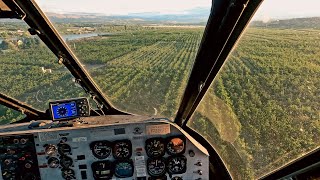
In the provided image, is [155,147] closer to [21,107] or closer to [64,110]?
[64,110]

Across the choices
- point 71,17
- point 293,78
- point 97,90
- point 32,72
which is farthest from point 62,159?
point 293,78

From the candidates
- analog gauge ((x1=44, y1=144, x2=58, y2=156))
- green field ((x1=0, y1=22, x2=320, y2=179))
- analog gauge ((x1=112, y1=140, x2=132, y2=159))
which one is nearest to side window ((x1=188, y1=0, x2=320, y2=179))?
green field ((x1=0, y1=22, x2=320, y2=179))

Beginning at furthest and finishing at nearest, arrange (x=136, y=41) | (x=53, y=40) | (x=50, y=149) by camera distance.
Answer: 1. (x=136, y=41)
2. (x=50, y=149)
3. (x=53, y=40)

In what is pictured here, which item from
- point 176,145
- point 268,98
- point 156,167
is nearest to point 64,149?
point 156,167

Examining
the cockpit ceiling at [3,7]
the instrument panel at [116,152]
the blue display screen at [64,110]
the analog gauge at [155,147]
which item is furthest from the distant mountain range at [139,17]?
the analog gauge at [155,147]

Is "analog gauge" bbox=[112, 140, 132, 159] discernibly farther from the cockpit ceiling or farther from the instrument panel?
the cockpit ceiling

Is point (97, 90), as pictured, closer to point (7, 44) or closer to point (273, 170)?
point (7, 44)
